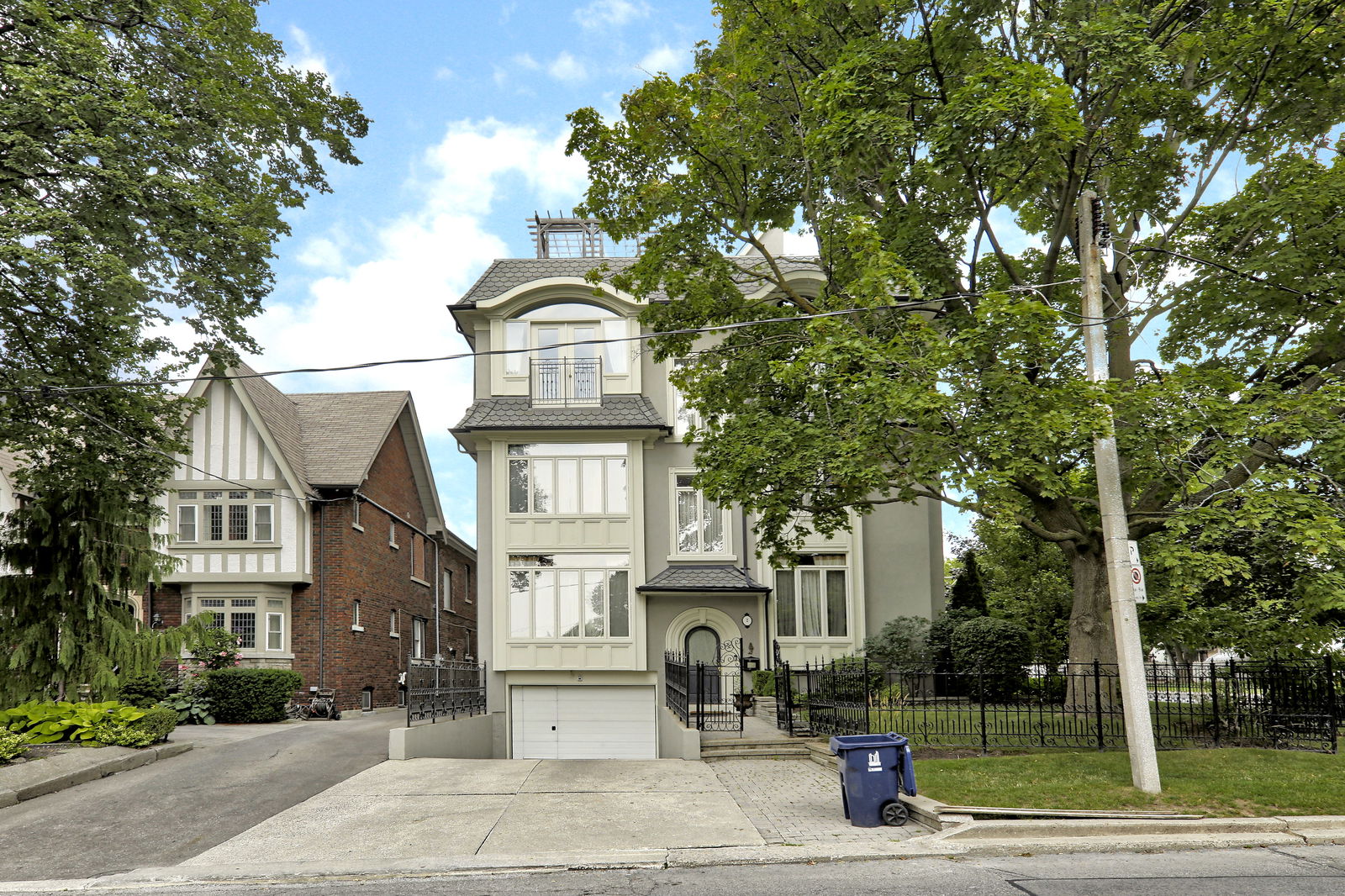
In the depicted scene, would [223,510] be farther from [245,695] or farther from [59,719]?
[59,719]

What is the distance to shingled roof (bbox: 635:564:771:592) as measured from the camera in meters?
23.4

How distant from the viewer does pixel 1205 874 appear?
27.6 ft

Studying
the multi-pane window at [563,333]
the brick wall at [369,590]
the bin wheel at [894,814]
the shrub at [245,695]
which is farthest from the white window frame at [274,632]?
the bin wheel at [894,814]

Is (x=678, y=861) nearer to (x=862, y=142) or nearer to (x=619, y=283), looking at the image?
(x=862, y=142)

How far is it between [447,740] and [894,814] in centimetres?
1120

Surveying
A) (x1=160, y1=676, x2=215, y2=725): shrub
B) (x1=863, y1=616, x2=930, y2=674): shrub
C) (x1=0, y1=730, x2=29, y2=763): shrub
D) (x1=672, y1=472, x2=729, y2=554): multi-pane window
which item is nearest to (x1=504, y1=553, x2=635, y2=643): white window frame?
(x1=672, y1=472, x2=729, y2=554): multi-pane window

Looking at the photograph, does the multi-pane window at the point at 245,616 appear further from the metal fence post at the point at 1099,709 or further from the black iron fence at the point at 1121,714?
the metal fence post at the point at 1099,709

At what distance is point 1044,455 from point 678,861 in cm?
692

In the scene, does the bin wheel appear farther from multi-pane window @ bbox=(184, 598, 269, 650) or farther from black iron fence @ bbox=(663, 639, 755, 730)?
multi-pane window @ bbox=(184, 598, 269, 650)

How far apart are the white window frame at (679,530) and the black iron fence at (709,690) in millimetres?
2134

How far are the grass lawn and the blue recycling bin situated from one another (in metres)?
0.69

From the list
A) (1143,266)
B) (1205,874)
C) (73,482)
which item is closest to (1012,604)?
(1143,266)

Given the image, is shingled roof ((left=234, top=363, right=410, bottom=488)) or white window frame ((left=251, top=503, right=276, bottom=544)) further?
shingled roof ((left=234, top=363, right=410, bottom=488))

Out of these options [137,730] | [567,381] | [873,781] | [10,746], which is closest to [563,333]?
[567,381]
